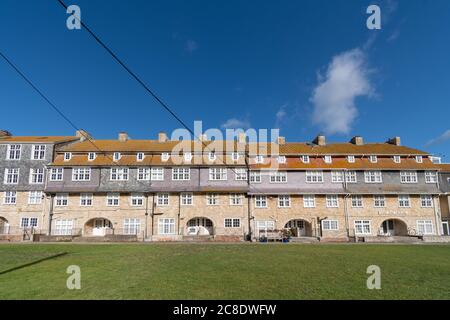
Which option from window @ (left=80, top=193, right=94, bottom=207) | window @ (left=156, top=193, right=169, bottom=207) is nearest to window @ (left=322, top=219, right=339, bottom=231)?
window @ (left=156, top=193, right=169, bottom=207)

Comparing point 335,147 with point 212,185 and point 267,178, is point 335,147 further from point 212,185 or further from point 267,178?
point 212,185

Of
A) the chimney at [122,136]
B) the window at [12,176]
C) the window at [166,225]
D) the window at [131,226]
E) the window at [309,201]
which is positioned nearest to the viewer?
the window at [131,226]

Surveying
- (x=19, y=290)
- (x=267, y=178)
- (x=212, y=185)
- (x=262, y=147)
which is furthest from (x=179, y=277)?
(x=262, y=147)

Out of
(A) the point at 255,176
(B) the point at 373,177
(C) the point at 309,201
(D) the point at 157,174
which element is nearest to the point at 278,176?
(A) the point at 255,176

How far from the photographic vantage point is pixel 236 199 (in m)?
32.3

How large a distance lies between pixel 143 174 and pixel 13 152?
15.6 meters

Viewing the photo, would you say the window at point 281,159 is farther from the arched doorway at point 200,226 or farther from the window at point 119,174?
the window at point 119,174

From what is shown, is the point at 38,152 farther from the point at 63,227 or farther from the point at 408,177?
the point at 408,177

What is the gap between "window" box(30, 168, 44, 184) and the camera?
3253 centimetres

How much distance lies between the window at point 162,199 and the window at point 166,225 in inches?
65.1

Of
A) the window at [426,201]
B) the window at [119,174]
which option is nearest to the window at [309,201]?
the window at [426,201]

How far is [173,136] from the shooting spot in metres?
39.5

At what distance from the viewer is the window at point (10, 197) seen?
105 ft

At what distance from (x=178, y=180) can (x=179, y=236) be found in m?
6.49
